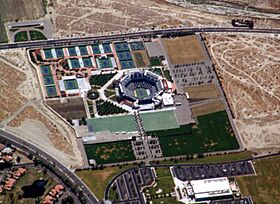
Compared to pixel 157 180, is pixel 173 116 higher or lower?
higher

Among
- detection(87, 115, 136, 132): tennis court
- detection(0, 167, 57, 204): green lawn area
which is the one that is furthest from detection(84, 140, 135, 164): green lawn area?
detection(0, 167, 57, 204): green lawn area

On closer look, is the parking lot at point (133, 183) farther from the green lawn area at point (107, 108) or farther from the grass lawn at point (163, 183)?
the green lawn area at point (107, 108)

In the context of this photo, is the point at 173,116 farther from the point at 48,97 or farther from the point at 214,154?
the point at 48,97

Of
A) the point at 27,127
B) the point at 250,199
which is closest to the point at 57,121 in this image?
the point at 27,127

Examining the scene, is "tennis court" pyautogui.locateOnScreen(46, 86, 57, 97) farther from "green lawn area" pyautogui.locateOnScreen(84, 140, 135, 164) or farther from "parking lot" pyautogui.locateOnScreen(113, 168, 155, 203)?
"parking lot" pyautogui.locateOnScreen(113, 168, 155, 203)

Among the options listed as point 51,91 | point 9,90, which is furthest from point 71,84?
point 9,90
